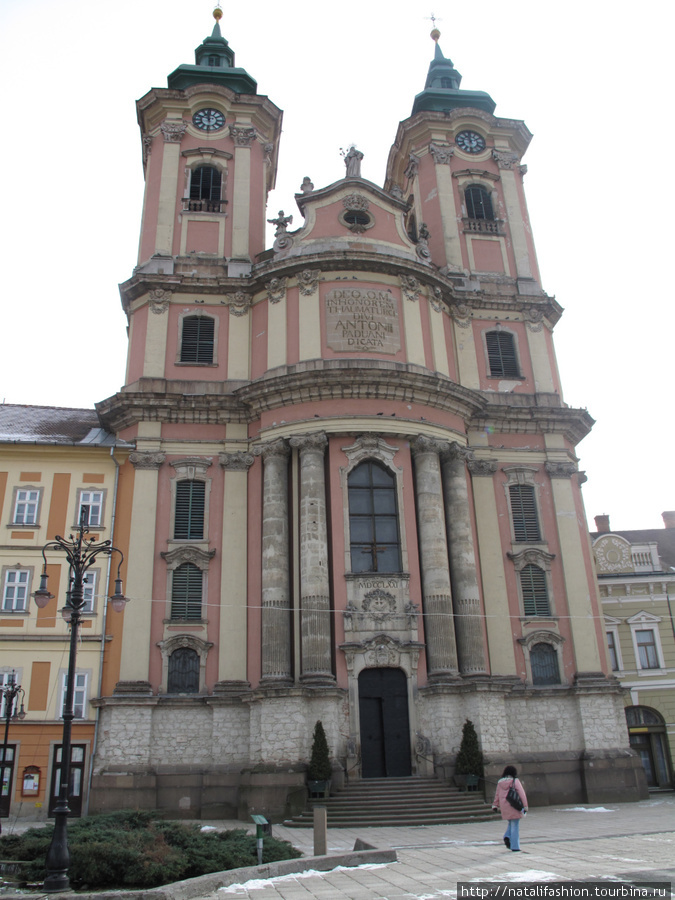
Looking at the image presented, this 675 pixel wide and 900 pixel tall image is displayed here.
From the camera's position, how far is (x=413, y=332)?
2756 centimetres

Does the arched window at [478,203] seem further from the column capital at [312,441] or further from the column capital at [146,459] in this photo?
the column capital at [146,459]

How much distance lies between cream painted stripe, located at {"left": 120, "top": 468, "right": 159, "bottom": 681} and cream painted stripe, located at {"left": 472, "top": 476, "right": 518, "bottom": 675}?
10789 millimetres

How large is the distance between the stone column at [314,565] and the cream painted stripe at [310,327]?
10.3ft

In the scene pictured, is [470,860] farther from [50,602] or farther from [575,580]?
[50,602]

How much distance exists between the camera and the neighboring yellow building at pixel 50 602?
2305cm

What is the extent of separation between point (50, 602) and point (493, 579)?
14098 millimetres

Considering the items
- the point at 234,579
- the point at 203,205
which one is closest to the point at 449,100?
the point at 203,205

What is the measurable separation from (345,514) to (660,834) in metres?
12.6

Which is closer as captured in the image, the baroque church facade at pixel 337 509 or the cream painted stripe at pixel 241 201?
the baroque church facade at pixel 337 509

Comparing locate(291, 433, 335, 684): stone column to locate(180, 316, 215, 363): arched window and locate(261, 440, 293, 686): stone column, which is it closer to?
locate(261, 440, 293, 686): stone column

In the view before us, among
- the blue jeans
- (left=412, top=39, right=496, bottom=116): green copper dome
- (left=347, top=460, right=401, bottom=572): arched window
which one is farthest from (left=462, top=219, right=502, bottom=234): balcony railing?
the blue jeans

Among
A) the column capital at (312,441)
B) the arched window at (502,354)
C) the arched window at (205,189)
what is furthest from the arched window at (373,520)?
the arched window at (205,189)

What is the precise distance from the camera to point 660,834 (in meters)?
15.0

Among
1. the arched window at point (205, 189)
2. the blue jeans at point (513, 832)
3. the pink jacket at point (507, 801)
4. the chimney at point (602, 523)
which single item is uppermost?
the arched window at point (205, 189)
